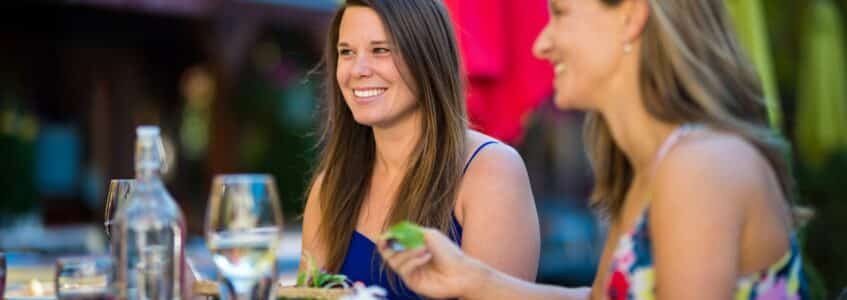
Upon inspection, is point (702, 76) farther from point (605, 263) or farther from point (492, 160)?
point (492, 160)

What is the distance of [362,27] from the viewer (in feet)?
8.90

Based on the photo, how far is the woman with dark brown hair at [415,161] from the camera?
8.49ft

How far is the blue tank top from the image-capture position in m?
2.63

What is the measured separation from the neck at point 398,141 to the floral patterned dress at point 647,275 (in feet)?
3.71

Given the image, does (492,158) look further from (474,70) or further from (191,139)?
(191,139)

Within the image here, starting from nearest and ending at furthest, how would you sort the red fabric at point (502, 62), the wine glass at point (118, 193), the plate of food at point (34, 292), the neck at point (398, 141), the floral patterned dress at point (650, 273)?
the floral patterned dress at point (650, 273)
the wine glass at point (118, 193)
the plate of food at point (34, 292)
the neck at point (398, 141)
the red fabric at point (502, 62)

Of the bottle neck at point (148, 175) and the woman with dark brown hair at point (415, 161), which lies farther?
the woman with dark brown hair at point (415, 161)

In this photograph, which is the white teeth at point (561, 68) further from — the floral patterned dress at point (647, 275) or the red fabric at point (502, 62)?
the red fabric at point (502, 62)

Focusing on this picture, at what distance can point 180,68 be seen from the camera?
11.6 meters

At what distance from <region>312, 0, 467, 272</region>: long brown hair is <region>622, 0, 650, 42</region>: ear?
99 centimetres

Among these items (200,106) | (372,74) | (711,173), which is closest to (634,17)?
(711,173)

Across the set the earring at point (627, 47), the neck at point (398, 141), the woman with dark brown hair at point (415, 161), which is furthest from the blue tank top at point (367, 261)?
the earring at point (627, 47)

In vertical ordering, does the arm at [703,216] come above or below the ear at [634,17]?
below

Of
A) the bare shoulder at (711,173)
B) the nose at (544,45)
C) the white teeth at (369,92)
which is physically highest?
the nose at (544,45)
